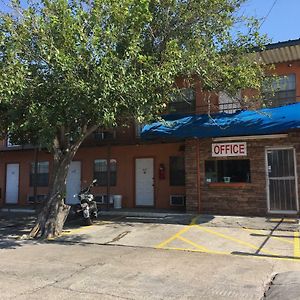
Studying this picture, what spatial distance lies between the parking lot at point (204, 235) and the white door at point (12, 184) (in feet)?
30.2

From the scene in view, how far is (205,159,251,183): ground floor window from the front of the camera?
14.9 metres

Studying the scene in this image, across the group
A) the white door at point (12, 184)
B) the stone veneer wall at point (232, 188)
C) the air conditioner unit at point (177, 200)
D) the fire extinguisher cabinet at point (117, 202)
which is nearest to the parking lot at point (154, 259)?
the stone veneer wall at point (232, 188)

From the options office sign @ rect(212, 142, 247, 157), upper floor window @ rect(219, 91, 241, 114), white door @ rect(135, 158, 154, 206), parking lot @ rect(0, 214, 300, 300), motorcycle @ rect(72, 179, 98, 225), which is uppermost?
upper floor window @ rect(219, 91, 241, 114)

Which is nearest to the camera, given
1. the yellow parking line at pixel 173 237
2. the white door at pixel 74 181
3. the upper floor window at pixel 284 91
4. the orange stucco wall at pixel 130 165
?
the yellow parking line at pixel 173 237

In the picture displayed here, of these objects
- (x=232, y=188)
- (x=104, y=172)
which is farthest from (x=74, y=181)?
(x=232, y=188)

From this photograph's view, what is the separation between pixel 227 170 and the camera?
15250 mm

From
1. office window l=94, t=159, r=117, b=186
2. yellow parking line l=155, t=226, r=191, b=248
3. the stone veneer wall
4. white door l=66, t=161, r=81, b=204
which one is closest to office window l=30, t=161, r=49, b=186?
white door l=66, t=161, r=81, b=204

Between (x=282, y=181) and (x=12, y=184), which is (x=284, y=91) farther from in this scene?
(x=12, y=184)

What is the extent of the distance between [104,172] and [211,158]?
602 cm

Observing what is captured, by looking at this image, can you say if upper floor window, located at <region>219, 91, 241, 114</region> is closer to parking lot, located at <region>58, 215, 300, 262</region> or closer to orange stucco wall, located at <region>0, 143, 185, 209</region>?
orange stucco wall, located at <region>0, 143, 185, 209</region>

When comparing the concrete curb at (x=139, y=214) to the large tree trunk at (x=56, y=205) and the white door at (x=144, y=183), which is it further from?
the large tree trunk at (x=56, y=205)

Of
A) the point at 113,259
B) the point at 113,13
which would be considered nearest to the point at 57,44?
the point at 113,13

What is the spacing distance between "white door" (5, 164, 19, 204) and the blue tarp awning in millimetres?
9902

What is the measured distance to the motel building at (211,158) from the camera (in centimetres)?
1419
